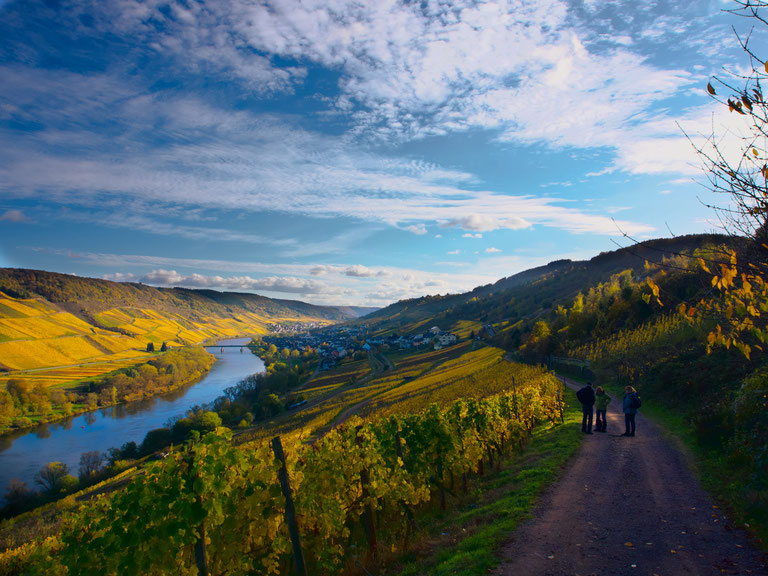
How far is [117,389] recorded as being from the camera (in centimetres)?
9631

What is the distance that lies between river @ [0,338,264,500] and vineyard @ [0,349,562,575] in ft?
197

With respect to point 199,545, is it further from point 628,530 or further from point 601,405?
point 601,405

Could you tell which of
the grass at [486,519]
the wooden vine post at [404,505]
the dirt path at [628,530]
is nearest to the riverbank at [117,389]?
the wooden vine post at [404,505]

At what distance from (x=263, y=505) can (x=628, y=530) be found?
21.2 ft

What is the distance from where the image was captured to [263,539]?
674 centimetres

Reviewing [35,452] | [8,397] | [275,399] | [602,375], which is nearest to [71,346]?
[8,397]

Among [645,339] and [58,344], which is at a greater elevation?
[645,339]

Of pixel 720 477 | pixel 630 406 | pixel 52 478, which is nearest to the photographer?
pixel 720 477

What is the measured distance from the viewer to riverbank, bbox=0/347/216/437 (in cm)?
7925

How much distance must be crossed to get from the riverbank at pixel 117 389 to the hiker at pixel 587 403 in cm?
9909

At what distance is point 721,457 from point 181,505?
12217 millimetres

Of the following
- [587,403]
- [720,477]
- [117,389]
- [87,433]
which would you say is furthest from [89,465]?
[720,477]

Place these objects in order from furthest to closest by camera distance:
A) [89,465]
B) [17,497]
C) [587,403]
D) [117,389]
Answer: [117,389]
[89,465]
[17,497]
[587,403]

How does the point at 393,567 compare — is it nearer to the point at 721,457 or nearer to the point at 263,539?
the point at 263,539
